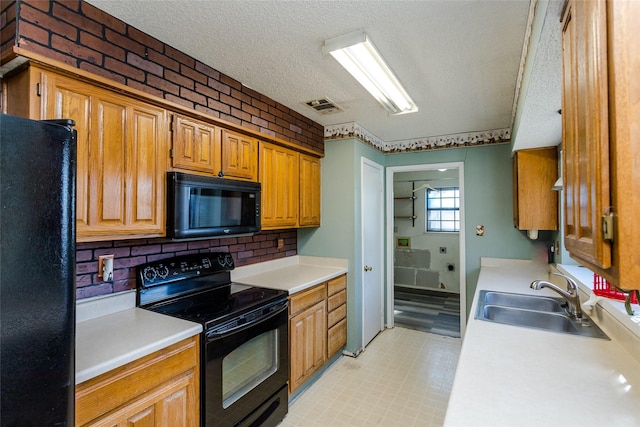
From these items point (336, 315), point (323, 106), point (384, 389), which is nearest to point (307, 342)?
point (336, 315)

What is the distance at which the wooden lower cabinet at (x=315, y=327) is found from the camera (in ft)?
7.88

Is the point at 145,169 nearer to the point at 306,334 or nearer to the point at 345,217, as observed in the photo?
the point at 306,334

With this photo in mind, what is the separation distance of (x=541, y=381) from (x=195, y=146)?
6.76 feet

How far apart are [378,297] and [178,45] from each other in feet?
10.7

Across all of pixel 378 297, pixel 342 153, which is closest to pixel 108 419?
pixel 342 153

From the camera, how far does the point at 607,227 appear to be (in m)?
0.66

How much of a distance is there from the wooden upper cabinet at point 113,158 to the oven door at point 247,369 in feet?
2.41

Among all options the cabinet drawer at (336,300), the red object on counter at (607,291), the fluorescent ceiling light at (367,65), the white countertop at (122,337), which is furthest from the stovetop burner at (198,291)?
the red object on counter at (607,291)

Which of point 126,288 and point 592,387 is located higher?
point 126,288

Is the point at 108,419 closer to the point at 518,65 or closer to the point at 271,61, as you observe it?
the point at 271,61

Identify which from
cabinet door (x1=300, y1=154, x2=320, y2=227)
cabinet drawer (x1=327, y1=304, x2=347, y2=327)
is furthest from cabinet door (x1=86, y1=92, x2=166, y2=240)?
cabinet drawer (x1=327, y1=304, x2=347, y2=327)

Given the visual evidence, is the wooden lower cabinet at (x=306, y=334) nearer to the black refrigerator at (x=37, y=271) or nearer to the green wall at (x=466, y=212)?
the green wall at (x=466, y=212)

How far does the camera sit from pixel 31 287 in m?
0.78

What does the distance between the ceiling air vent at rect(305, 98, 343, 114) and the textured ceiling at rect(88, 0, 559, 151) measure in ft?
0.25
